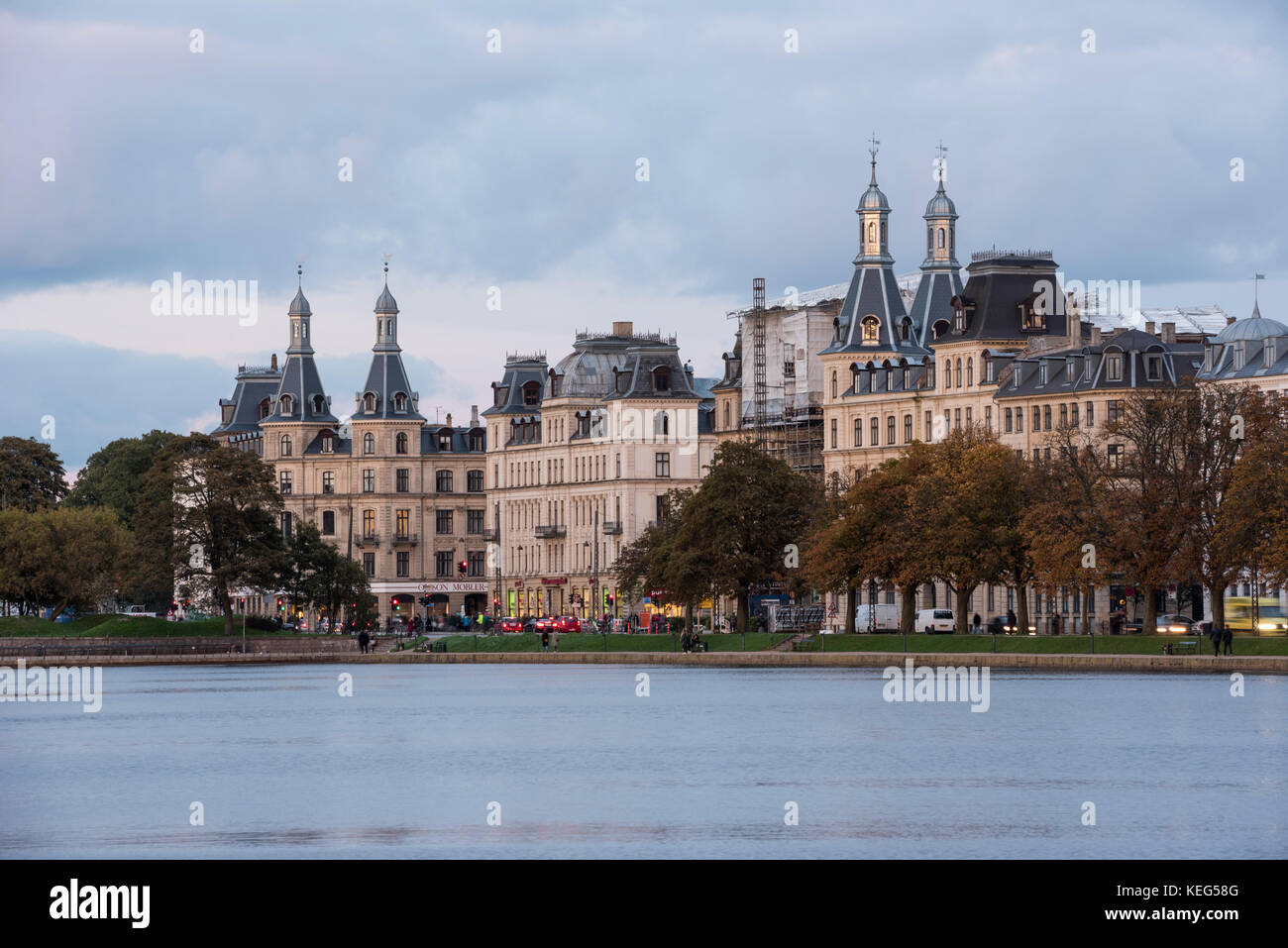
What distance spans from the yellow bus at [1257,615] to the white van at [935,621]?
1410 cm

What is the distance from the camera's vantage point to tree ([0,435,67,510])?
6752 inches

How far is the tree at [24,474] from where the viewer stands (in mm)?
171500

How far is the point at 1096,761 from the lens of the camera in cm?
5700

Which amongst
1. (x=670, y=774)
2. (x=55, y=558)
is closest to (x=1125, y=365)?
(x=55, y=558)

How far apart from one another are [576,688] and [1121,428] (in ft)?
80.1

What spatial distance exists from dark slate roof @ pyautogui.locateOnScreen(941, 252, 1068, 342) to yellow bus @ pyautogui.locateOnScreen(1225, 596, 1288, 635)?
28.1 m

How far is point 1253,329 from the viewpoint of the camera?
123m

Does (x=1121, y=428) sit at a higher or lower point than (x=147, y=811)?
higher

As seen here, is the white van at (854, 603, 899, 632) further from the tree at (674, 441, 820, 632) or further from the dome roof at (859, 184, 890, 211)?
the dome roof at (859, 184, 890, 211)

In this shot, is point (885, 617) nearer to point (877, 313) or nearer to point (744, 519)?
point (744, 519)

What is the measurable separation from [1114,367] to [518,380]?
232ft

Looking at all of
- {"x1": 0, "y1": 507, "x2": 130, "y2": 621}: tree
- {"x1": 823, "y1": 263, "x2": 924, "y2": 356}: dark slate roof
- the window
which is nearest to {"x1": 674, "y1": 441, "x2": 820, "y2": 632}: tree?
the window
